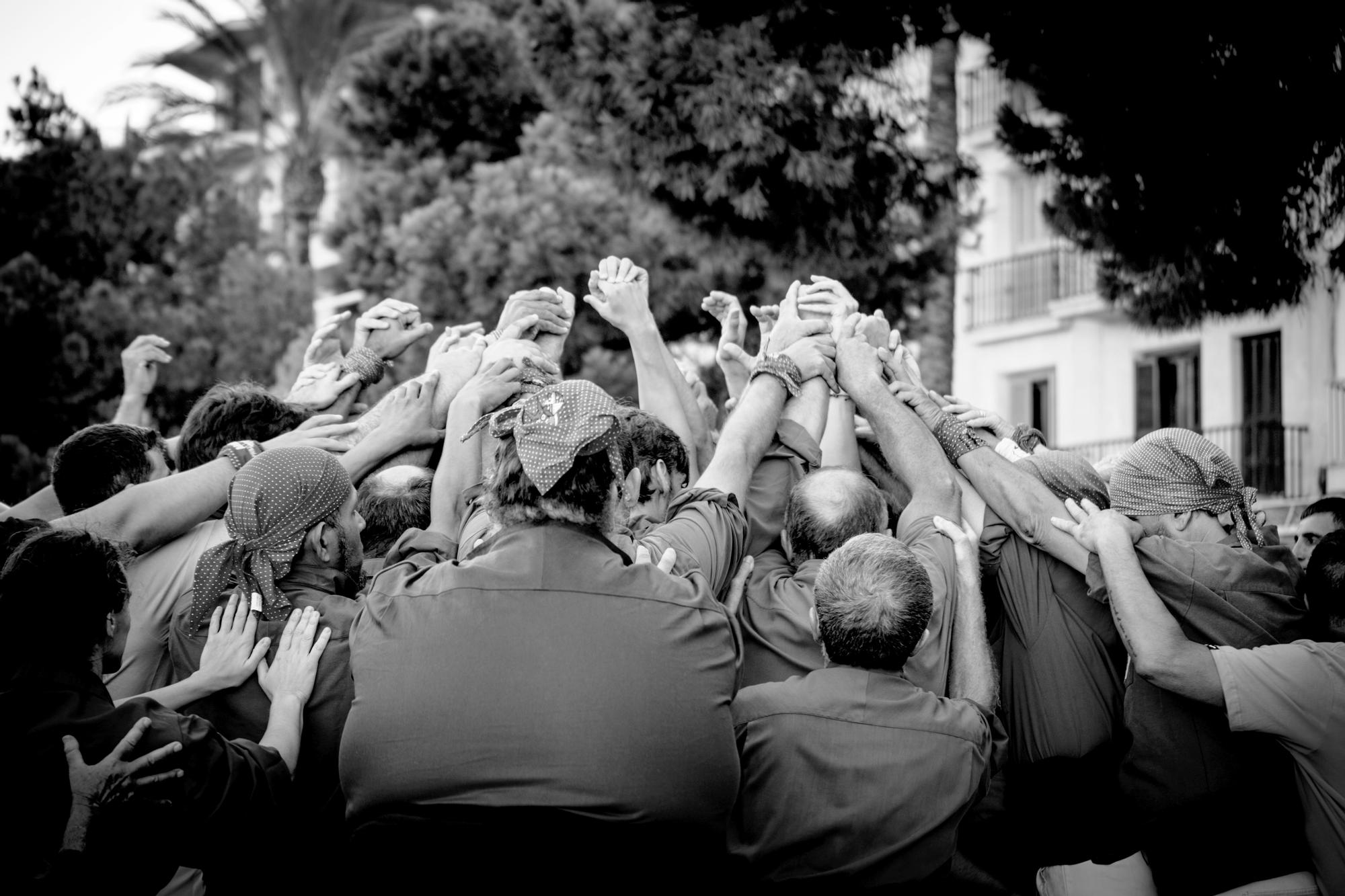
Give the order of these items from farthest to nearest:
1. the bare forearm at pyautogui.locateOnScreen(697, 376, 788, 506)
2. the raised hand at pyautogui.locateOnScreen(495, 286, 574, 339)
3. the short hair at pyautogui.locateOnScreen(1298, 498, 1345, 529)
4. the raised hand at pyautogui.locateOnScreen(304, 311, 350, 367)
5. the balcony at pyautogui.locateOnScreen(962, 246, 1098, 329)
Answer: the balcony at pyautogui.locateOnScreen(962, 246, 1098, 329) → the raised hand at pyautogui.locateOnScreen(304, 311, 350, 367) → the short hair at pyautogui.locateOnScreen(1298, 498, 1345, 529) → the raised hand at pyautogui.locateOnScreen(495, 286, 574, 339) → the bare forearm at pyautogui.locateOnScreen(697, 376, 788, 506)

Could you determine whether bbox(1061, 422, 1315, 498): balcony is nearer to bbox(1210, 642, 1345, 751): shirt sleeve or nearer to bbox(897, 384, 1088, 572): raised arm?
bbox(897, 384, 1088, 572): raised arm

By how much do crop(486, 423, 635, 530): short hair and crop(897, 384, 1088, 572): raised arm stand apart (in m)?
1.55

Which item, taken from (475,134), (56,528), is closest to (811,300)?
(56,528)

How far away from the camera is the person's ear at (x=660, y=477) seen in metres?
4.31

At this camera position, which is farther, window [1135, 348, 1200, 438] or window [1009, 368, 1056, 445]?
window [1009, 368, 1056, 445]

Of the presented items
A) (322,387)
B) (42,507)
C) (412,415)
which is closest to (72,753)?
(412,415)

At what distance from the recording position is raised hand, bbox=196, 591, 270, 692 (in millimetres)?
3586

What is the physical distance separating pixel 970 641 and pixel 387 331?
10.4 ft

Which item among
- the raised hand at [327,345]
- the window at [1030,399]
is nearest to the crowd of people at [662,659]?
the raised hand at [327,345]

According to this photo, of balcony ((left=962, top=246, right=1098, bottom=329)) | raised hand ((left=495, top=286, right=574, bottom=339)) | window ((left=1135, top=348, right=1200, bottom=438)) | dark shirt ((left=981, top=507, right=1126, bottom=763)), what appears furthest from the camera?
balcony ((left=962, top=246, right=1098, bottom=329))

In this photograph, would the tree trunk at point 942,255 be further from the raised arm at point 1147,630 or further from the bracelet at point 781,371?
the raised arm at point 1147,630

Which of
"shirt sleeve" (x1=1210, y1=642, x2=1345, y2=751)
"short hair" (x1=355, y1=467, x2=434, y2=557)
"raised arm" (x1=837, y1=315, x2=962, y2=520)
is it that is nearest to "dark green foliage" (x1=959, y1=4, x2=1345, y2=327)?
"raised arm" (x1=837, y1=315, x2=962, y2=520)

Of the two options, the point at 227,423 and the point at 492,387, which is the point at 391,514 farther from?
the point at 227,423

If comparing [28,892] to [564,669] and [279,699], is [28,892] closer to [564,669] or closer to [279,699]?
[279,699]
